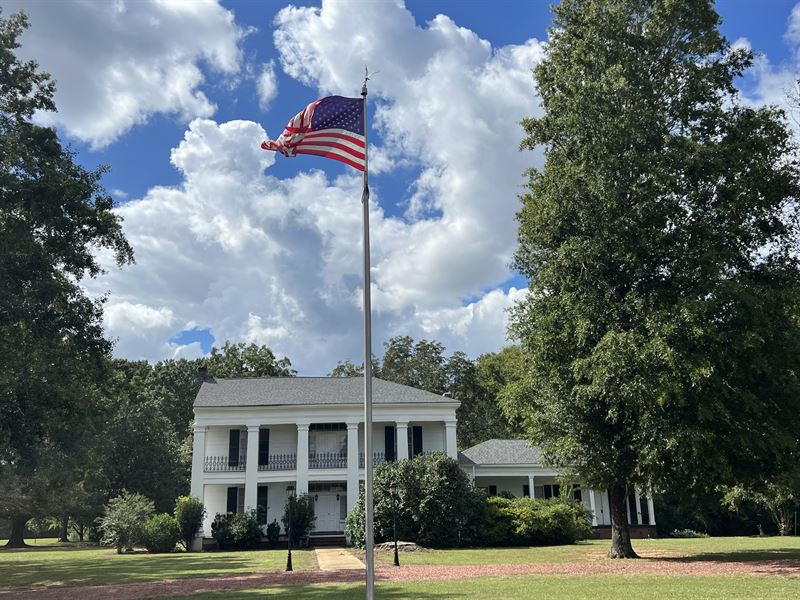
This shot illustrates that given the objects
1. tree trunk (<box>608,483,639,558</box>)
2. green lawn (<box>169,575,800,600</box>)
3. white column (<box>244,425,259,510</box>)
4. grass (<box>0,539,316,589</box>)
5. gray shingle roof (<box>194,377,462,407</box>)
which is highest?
gray shingle roof (<box>194,377,462,407</box>)

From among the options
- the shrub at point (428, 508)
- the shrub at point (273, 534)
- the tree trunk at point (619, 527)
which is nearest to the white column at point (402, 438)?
the shrub at point (428, 508)

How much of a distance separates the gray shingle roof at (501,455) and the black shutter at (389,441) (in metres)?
4.70

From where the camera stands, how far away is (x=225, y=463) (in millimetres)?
37500

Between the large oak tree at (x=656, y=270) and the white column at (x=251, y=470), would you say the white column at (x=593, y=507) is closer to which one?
the large oak tree at (x=656, y=270)

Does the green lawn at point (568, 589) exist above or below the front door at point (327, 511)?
below

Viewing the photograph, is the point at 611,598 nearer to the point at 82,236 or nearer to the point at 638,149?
the point at 638,149

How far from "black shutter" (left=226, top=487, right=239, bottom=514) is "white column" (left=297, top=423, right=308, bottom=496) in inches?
179

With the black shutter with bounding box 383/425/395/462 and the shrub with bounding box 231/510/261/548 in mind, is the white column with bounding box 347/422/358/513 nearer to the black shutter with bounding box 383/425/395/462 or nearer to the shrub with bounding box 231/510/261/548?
the black shutter with bounding box 383/425/395/462

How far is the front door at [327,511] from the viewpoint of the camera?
36.8m

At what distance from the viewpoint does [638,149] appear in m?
21.0

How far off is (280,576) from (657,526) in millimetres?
29806

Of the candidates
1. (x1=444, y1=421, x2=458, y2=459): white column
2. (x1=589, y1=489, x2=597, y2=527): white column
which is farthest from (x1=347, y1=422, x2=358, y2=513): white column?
(x1=589, y1=489, x2=597, y2=527): white column

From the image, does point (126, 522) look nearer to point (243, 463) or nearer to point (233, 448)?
point (243, 463)

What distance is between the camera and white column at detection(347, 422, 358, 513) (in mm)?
35594
